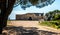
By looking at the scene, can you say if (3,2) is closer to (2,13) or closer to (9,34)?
(2,13)

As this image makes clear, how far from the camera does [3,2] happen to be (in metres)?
11.1

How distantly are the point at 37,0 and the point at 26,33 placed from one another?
343cm

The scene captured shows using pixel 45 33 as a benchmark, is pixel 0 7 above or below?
above

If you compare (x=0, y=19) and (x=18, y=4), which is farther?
(x=18, y=4)

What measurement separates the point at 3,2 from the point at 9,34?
202 centimetres

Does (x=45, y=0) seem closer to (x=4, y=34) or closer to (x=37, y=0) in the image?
(x=37, y=0)

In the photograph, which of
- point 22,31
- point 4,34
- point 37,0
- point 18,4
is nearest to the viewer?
point 4,34

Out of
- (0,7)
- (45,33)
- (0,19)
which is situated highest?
(0,7)

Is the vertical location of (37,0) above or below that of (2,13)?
above

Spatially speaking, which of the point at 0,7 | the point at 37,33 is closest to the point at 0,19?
the point at 0,7

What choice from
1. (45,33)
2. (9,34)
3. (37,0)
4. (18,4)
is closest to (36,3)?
(37,0)

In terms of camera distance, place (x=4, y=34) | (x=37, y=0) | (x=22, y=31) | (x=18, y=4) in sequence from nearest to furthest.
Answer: (x=4, y=34)
(x=22, y=31)
(x=37, y=0)
(x=18, y=4)

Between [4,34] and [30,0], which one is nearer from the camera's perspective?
[4,34]

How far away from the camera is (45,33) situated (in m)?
11.6
